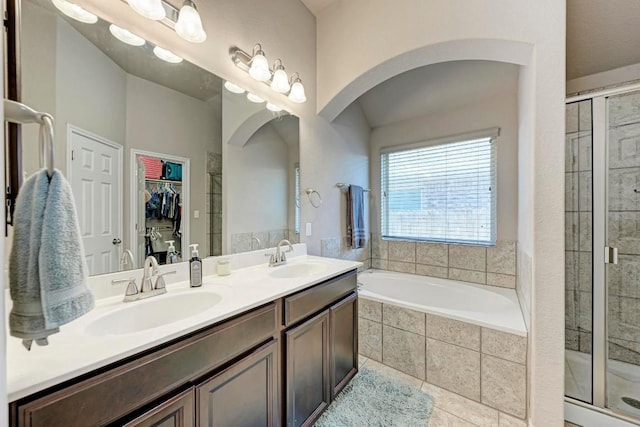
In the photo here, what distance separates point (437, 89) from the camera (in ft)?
9.04

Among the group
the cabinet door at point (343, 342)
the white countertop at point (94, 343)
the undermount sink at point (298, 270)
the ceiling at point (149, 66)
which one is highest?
the ceiling at point (149, 66)

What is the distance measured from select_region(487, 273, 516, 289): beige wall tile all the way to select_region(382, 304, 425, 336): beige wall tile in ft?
3.60

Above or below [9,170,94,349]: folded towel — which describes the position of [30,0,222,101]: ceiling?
above

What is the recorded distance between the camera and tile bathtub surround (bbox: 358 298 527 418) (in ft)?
5.44

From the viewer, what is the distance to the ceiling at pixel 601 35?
1.71m

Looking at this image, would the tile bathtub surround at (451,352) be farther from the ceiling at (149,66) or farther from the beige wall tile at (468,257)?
the ceiling at (149,66)

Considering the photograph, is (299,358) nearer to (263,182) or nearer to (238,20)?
(263,182)

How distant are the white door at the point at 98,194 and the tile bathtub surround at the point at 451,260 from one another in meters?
2.77

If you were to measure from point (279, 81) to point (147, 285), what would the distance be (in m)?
1.59

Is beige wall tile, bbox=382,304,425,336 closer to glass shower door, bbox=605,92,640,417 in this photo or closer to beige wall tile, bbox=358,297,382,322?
beige wall tile, bbox=358,297,382,322

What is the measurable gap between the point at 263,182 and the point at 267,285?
0.90 metres

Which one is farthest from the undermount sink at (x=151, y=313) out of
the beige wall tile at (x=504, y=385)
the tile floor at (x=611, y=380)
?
the tile floor at (x=611, y=380)

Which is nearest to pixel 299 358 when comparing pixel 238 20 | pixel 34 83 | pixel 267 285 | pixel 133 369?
pixel 267 285

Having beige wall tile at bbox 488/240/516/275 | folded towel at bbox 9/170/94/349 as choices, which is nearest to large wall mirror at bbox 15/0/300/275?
folded towel at bbox 9/170/94/349
